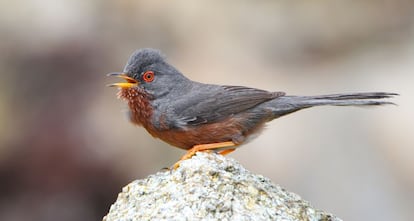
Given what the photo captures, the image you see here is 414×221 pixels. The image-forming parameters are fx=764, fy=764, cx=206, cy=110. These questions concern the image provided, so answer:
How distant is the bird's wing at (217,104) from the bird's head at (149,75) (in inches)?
10.5

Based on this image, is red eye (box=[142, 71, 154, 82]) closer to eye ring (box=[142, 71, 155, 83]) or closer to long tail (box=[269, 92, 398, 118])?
eye ring (box=[142, 71, 155, 83])

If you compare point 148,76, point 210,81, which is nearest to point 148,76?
point 148,76

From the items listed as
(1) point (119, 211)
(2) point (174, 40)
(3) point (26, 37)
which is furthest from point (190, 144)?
(3) point (26, 37)

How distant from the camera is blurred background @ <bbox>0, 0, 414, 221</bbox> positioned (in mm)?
10969

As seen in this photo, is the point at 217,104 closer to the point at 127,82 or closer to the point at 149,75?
the point at 149,75

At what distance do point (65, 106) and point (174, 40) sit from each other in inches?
85.8

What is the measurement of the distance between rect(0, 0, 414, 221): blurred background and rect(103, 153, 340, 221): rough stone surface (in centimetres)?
580

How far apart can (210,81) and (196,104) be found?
5.36 metres

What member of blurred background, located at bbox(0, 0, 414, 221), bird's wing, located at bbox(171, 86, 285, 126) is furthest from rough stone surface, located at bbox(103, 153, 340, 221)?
blurred background, located at bbox(0, 0, 414, 221)

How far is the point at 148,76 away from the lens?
22.1ft

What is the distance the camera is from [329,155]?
11031 millimetres

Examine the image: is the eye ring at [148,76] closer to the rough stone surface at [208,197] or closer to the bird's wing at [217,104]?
the bird's wing at [217,104]

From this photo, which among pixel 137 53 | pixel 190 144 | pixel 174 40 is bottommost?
pixel 190 144

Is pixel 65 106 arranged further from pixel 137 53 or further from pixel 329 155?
pixel 137 53
